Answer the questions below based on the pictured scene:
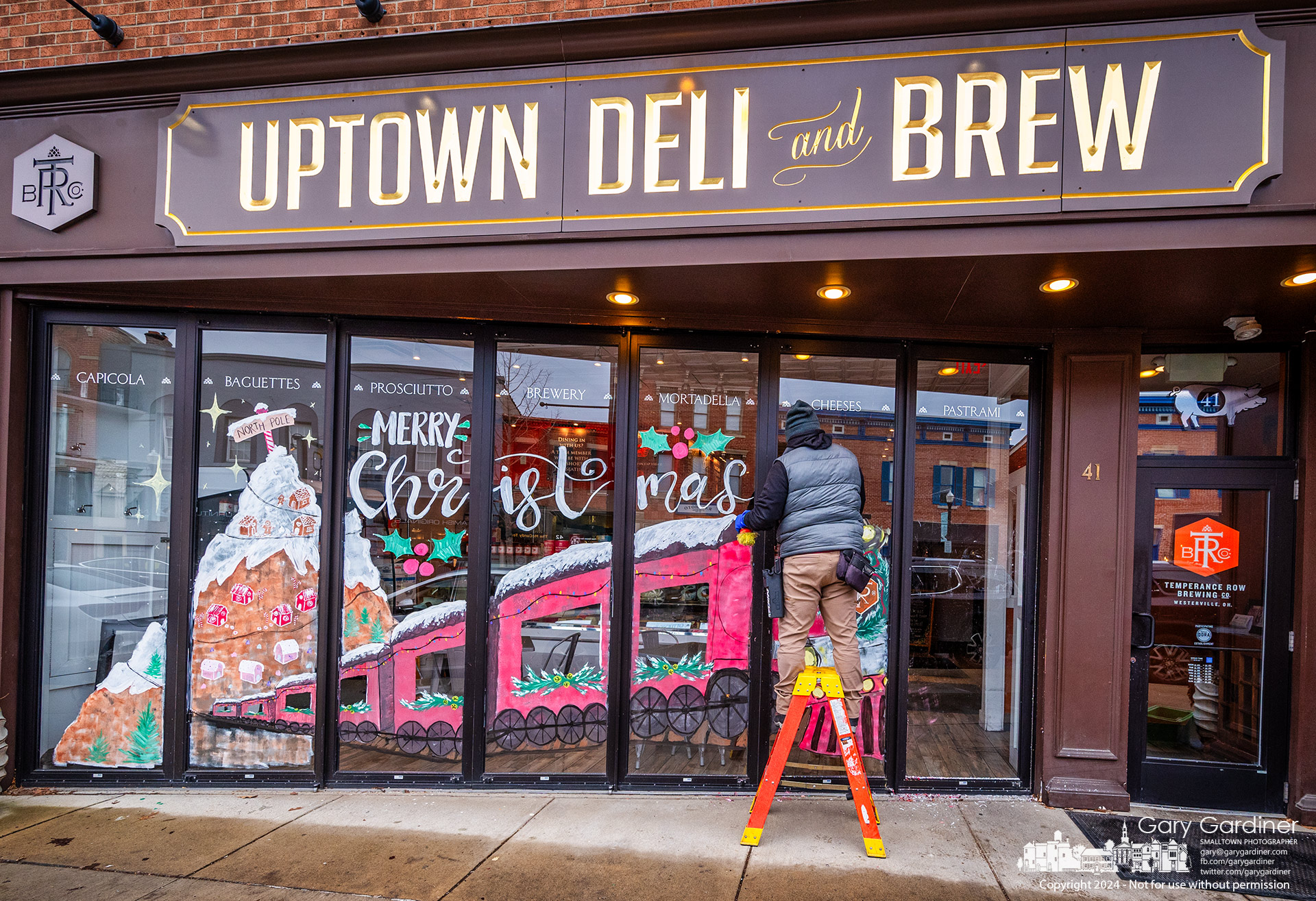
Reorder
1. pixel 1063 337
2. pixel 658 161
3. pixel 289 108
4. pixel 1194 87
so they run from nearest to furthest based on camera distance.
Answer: pixel 1194 87
pixel 658 161
pixel 289 108
pixel 1063 337

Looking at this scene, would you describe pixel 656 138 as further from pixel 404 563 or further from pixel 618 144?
pixel 404 563

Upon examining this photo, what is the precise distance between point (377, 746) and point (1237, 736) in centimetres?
540

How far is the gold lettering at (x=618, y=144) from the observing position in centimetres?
396

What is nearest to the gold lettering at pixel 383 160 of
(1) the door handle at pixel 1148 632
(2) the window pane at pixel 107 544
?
(2) the window pane at pixel 107 544

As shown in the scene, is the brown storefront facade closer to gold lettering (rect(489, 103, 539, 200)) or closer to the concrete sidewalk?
gold lettering (rect(489, 103, 539, 200))

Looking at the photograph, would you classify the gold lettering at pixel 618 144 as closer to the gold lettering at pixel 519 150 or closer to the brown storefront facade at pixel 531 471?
the brown storefront facade at pixel 531 471

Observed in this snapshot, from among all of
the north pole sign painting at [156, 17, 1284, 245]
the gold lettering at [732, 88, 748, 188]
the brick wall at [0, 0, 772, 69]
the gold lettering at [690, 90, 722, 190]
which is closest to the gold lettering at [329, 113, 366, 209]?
the north pole sign painting at [156, 17, 1284, 245]

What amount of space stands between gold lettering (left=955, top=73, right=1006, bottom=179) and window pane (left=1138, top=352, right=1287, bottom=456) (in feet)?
6.53

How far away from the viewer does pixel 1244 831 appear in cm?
415

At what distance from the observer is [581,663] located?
4707mm

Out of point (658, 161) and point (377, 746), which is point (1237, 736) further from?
point (377, 746)

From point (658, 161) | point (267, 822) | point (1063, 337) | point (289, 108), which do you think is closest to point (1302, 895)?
point (1063, 337)

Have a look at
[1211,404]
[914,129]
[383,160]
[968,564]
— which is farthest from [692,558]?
[1211,404]

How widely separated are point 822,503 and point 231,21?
455 cm
